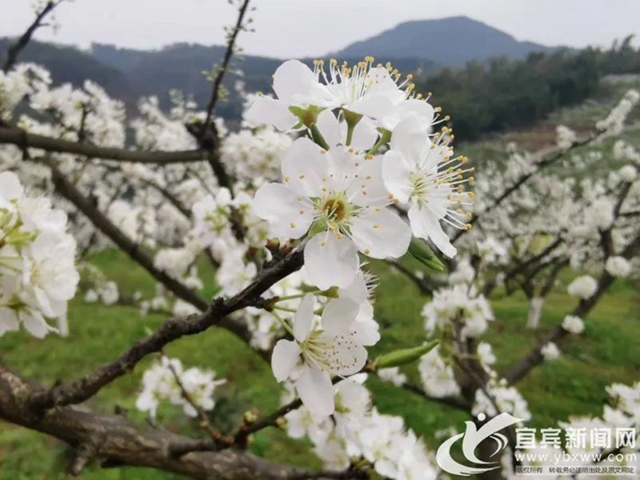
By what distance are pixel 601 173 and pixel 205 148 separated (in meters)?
22.6

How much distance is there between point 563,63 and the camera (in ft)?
100

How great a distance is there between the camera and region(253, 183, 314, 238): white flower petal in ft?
2.52

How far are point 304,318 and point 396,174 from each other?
0.82 feet

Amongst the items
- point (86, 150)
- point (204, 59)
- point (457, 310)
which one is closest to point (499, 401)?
point (457, 310)

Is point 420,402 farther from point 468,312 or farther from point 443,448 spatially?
point 443,448

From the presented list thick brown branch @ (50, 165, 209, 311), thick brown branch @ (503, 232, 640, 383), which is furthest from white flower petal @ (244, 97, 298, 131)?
Result: thick brown branch @ (503, 232, 640, 383)

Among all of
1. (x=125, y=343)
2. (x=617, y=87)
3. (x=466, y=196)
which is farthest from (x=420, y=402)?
(x=617, y=87)

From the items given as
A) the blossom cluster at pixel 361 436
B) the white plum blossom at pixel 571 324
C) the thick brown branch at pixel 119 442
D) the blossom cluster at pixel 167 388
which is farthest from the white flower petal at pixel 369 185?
the white plum blossom at pixel 571 324

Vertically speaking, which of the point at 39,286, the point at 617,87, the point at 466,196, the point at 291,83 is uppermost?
the point at 291,83

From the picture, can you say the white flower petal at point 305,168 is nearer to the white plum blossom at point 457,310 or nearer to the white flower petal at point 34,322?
the white flower petal at point 34,322

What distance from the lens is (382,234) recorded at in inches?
30.0

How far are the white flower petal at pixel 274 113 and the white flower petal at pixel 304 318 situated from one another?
0.26 metres

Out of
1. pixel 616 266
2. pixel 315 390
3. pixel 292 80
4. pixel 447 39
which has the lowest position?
pixel 447 39

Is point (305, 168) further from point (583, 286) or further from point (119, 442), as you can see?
point (583, 286)
